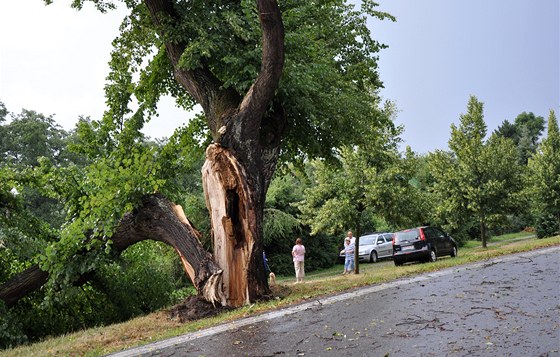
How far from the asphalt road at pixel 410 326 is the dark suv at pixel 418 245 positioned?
36.4 feet

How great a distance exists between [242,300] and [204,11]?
7032 mm

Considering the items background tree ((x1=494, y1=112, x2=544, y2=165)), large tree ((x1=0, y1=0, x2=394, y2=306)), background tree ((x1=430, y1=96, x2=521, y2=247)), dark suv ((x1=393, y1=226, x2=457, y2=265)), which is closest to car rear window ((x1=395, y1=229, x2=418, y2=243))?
dark suv ((x1=393, y1=226, x2=457, y2=265))

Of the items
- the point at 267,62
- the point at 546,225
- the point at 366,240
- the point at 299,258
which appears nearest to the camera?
the point at 267,62

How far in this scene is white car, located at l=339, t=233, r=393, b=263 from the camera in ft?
110

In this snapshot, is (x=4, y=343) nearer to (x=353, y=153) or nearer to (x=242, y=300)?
(x=242, y=300)

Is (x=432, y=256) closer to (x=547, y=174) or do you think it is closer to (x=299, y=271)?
(x=299, y=271)

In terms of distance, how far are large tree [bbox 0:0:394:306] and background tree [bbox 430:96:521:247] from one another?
15513 mm

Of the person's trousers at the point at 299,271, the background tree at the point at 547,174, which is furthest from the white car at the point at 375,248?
the person's trousers at the point at 299,271

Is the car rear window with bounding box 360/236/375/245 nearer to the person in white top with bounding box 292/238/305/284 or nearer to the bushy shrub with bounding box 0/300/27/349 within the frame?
the person in white top with bounding box 292/238/305/284

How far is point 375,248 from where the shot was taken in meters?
33.6

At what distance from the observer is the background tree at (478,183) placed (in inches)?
1108

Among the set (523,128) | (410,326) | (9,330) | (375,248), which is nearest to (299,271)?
(9,330)

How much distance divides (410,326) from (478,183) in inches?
944

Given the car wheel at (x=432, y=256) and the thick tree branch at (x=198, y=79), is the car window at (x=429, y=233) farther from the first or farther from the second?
the thick tree branch at (x=198, y=79)
